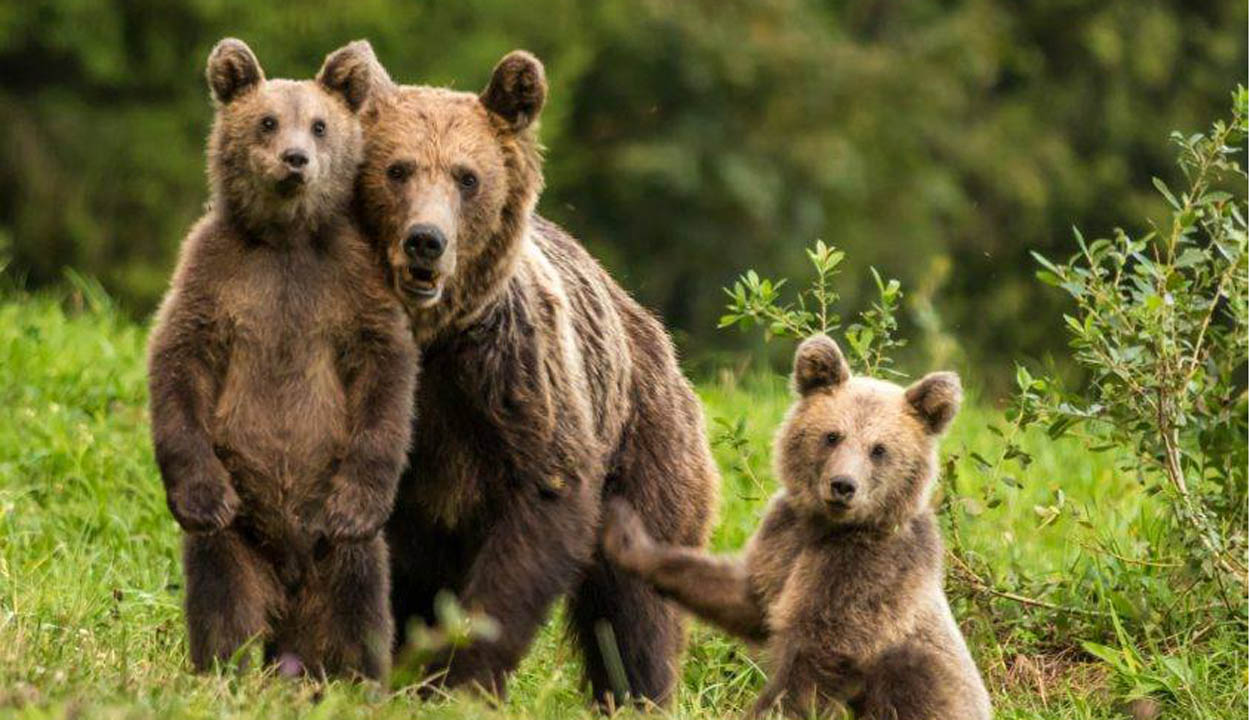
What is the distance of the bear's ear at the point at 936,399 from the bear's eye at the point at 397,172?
4.59 feet

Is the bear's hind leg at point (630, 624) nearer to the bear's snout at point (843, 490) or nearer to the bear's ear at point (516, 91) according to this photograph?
the bear's snout at point (843, 490)

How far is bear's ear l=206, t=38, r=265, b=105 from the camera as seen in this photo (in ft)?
19.4

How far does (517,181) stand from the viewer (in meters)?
6.21

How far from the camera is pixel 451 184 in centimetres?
598

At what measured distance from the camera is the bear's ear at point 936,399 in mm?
6152

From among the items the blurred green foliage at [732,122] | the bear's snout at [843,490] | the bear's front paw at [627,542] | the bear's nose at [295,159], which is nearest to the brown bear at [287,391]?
the bear's nose at [295,159]

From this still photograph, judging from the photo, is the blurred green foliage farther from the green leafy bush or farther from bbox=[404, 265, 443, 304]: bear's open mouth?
bbox=[404, 265, 443, 304]: bear's open mouth

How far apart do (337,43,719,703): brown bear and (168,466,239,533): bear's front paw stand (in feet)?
2.23

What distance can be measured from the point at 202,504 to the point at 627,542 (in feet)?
4.36

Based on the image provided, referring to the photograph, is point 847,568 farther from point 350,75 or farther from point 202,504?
point 350,75

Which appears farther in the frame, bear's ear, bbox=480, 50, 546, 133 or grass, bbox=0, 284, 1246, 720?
bear's ear, bbox=480, 50, 546, 133

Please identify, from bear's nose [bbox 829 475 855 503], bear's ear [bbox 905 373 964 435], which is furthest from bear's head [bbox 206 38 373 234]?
bear's ear [bbox 905 373 964 435]

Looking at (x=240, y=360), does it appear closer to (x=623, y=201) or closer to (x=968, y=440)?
(x=968, y=440)

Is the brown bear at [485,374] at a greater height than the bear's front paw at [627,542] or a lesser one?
greater
